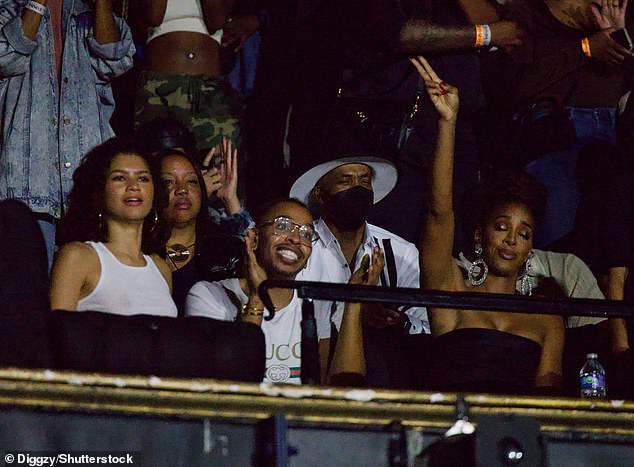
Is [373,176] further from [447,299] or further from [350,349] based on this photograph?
[447,299]

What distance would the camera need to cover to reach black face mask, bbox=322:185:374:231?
5.84 metres

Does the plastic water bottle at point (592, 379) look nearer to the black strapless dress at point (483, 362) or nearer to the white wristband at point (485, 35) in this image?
the black strapless dress at point (483, 362)

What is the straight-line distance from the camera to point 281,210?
5.19 metres

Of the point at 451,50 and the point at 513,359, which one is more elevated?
the point at 451,50

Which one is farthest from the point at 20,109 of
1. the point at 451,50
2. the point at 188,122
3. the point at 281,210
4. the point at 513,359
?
the point at 513,359

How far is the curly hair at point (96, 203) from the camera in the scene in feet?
16.0

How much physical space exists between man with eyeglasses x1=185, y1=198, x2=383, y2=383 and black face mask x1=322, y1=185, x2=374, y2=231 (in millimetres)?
612

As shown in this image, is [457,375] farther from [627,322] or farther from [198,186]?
[198,186]

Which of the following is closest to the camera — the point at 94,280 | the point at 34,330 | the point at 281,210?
the point at 34,330

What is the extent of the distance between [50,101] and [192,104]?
733 mm

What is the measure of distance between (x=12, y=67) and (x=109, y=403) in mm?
2723

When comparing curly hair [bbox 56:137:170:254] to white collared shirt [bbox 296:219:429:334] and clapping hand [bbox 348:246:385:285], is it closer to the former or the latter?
white collared shirt [bbox 296:219:429:334]

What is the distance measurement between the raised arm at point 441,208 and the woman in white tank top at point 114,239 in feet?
3.41

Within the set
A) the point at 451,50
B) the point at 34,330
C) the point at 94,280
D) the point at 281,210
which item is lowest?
the point at 34,330
